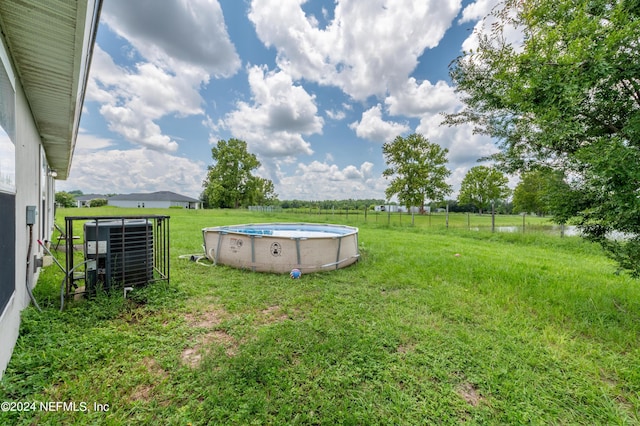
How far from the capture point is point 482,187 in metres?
29.9

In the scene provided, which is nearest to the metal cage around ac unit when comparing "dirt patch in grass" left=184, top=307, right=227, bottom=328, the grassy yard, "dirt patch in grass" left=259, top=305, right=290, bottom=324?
the grassy yard

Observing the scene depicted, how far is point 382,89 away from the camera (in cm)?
1331

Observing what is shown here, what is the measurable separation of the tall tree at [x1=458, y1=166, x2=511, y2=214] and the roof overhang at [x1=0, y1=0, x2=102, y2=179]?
3253 centimetres

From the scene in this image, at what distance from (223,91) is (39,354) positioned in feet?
46.7

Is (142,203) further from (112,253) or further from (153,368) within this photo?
(153,368)

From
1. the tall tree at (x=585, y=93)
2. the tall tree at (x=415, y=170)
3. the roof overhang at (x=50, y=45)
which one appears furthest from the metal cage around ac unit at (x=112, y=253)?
the tall tree at (x=415, y=170)

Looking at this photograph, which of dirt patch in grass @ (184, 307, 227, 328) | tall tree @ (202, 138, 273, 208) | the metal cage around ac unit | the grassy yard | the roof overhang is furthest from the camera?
tall tree @ (202, 138, 273, 208)

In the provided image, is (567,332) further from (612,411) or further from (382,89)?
(382,89)

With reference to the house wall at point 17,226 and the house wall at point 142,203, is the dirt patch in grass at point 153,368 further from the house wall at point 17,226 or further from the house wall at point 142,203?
the house wall at point 142,203

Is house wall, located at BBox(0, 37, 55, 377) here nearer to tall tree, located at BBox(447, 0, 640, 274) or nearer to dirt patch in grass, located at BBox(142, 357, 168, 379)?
dirt patch in grass, located at BBox(142, 357, 168, 379)

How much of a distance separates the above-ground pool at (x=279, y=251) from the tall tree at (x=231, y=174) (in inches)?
1190

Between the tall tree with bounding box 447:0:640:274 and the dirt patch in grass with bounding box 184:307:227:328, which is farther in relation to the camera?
the dirt patch in grass with bounding box 184:307:227:328

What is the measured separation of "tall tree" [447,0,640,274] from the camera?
2.22 meters

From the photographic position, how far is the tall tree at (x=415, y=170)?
2461 centimetres
